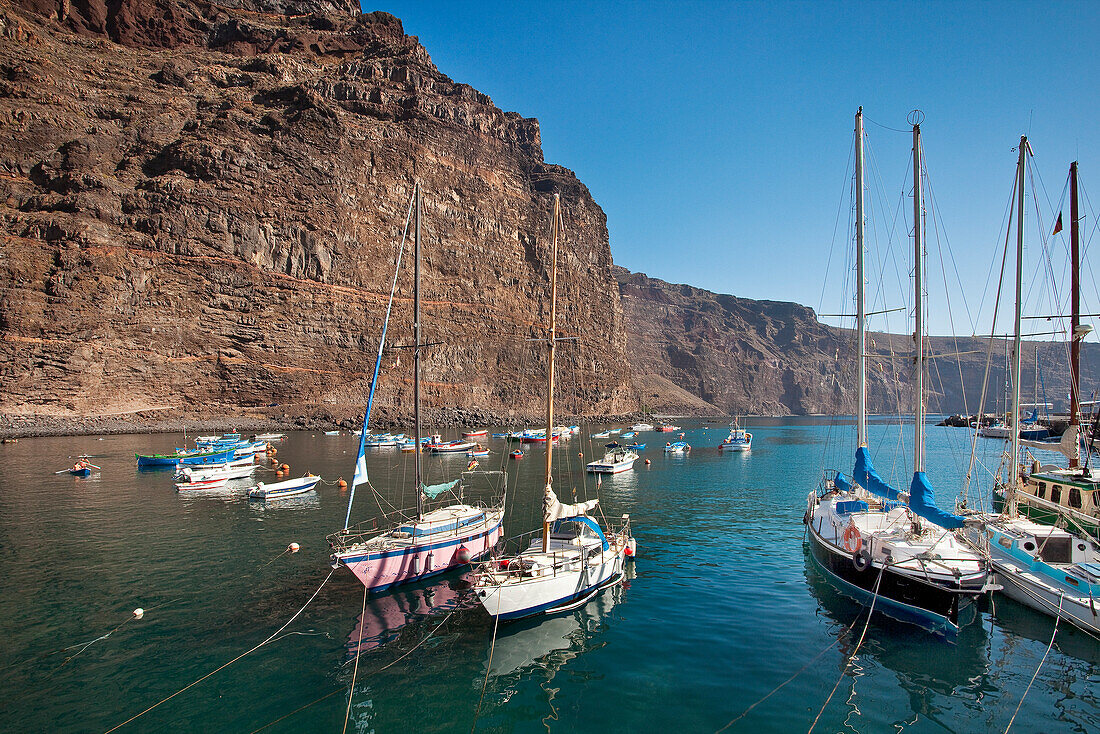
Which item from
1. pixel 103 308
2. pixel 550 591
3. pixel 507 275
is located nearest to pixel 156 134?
pixel 103 308

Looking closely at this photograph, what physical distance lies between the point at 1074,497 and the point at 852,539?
943 cm

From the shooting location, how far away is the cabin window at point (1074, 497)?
1898 centimetres

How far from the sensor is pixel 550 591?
1588cm

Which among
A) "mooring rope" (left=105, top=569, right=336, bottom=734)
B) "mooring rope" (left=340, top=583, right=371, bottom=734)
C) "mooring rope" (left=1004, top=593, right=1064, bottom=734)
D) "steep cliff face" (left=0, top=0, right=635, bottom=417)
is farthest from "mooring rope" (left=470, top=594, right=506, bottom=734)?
"steep cliff face" (left=0, top=0, right=635, bottom=417)

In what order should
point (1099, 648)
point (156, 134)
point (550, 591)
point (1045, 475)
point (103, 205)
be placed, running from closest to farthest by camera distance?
point (1099, 648)
point (550, 591)
point (1045, 475)
point (103, 205)
point (156, 134)

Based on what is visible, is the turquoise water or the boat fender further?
the boat fender

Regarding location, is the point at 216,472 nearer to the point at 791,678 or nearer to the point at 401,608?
the point at 401,608

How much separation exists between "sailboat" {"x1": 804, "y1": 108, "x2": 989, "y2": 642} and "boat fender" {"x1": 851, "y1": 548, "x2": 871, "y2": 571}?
0.03 m

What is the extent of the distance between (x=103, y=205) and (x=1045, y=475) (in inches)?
4480

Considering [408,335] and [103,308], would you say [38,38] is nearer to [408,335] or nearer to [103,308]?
[103,308]

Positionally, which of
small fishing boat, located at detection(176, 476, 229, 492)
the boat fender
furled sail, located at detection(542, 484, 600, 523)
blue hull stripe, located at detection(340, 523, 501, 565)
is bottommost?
small fishing boat, located at detection(176, 476, 229, 492)

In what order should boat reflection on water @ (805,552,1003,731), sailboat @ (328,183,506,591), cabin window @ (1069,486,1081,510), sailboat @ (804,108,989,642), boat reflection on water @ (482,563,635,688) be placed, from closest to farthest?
boat reflection on water @ (805,552,1003,731) < boat reflection on water @ (482,563,635,688) < sailboat @ (804,108,989,642) < sailboat @ (328,183,506,591) < cabin window @ (1069,486,1081,510)

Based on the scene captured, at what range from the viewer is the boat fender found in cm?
1628

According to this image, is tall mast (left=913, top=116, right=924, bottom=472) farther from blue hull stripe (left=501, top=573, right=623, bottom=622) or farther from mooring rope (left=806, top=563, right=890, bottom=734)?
blue hull stripe (left=501, top=573, right=623, bottom=622)
